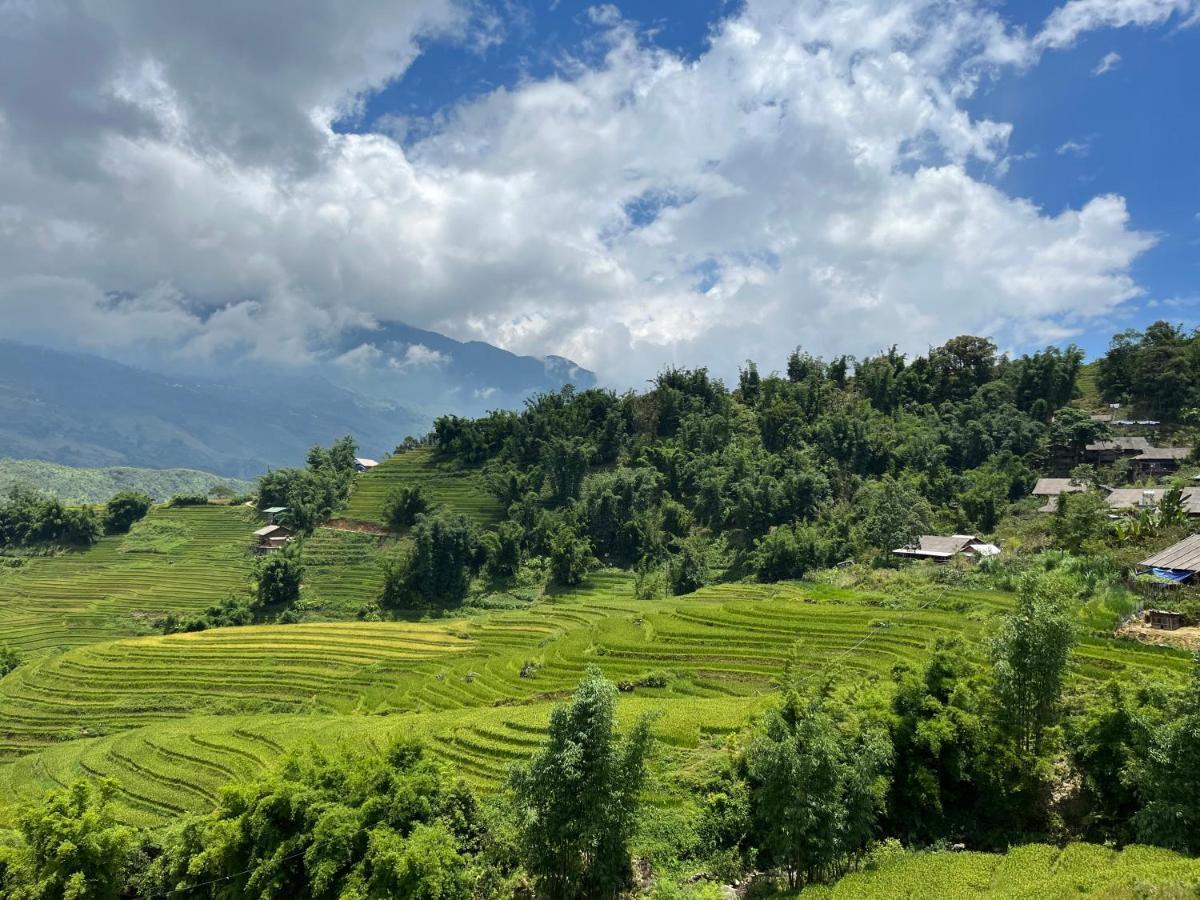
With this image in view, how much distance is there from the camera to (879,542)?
61.2 meters

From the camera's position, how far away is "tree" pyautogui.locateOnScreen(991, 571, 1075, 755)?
2078 cm

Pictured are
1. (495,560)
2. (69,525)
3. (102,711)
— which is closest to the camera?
(102,711)

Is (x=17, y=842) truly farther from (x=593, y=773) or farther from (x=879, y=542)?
(x=879, y=542)

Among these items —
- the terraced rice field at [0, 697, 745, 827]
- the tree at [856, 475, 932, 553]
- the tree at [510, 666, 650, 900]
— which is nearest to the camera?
the tree at [510, 666, 650, 900]

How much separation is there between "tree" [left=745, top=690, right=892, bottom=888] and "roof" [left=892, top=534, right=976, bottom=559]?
132 ft

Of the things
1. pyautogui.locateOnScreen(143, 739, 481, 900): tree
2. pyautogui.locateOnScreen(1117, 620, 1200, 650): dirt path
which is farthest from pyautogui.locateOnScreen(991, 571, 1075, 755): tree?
pyautogui.locateOnScreen(143, 739, 481, 900): tree

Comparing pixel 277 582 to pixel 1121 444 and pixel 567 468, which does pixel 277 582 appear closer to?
pixel 567 468

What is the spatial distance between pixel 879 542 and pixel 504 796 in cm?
4697

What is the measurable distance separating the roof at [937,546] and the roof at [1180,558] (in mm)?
16483

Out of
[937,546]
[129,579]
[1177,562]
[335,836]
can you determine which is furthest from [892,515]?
[129,579]

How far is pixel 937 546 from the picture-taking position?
56.8m

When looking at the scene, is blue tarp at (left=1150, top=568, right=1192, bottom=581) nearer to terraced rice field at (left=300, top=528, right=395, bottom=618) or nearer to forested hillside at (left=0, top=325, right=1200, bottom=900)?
forested hillside at (left=0, top=325, right=1200, bottom=900)

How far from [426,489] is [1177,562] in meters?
81.8

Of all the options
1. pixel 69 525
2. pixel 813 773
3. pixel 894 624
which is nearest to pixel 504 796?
pixel 813 773
